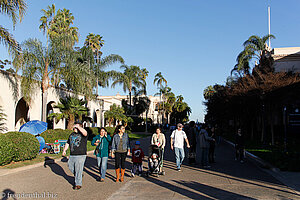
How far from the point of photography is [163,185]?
7926mm

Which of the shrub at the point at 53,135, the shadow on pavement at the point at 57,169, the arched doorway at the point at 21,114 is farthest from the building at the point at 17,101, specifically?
the shadow on pavement at the point at 57,169

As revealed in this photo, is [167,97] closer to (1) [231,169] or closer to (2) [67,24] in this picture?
(2) [67,24]

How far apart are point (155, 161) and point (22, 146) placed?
19.6 ft

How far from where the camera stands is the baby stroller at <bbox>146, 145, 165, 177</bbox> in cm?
932

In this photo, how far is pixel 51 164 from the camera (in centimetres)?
1243

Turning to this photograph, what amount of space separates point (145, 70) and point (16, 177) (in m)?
56.2

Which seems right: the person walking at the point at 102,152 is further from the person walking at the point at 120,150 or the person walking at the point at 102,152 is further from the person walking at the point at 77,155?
the person walking at the point at 77,155

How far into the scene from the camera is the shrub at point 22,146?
11562 mm

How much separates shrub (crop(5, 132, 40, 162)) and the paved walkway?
4.95 ft

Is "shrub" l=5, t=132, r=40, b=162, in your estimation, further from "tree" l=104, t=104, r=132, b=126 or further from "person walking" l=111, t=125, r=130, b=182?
"tree" l=104, t=104, r=132, b=126

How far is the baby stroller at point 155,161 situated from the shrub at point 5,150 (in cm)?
547

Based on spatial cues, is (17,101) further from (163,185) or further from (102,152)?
(163,185)

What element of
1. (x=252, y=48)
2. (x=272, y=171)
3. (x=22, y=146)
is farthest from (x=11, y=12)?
(x=252, y=48)

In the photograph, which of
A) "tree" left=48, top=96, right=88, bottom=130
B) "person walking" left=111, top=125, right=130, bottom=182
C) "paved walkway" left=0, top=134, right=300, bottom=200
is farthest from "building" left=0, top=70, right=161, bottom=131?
"person walking" left=111, top=125, right=130, bottom=182
